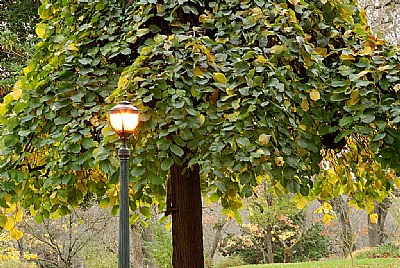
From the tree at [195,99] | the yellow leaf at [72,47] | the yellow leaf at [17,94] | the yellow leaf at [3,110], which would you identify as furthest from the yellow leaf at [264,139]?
the yellow leaf at [3,110]

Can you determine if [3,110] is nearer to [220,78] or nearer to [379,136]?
[220,78]

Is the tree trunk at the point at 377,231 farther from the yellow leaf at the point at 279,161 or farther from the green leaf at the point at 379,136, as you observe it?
the yellow leaf at the point at 279,161

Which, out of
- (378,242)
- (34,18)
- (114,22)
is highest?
(34,18)

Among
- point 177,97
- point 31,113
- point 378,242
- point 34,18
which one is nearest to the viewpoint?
point 177,97

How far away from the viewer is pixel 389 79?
8.04 feet

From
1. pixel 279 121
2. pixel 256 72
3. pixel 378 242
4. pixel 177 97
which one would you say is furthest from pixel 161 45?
pixel 378 242

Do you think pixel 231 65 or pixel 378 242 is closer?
pixel 231 65

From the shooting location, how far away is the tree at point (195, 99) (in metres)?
2.28

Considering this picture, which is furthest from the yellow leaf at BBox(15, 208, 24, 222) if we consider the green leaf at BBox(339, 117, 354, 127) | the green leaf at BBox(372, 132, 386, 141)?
the green leaf at BBox(372, 132, 386, 141)

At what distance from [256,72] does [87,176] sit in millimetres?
1130

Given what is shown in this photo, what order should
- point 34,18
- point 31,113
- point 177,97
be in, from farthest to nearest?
1. point 34,18
2. point 31,113
3. point 177,97

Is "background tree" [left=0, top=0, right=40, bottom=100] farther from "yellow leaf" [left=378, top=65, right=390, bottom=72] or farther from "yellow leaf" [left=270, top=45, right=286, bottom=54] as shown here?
"yellow leaf" [left=378, top=65, right=390, bottom=72]

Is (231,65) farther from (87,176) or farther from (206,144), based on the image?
(87,176)

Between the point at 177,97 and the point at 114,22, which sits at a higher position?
the point at 114,22
